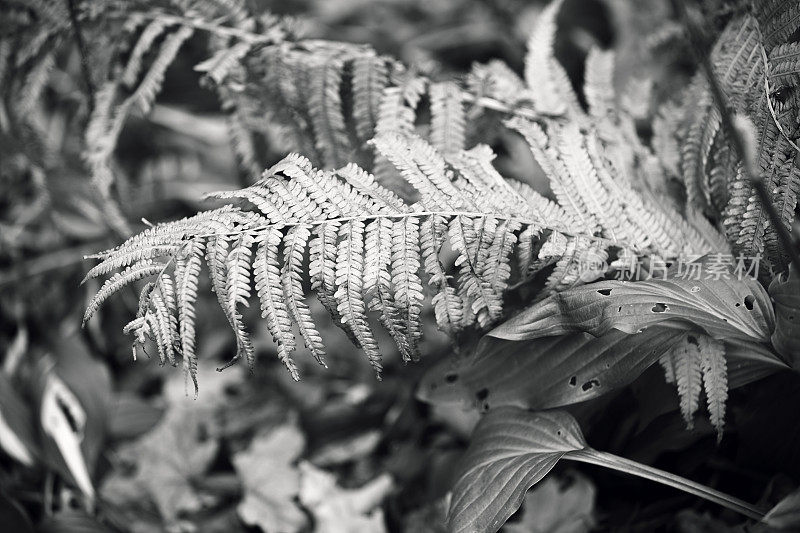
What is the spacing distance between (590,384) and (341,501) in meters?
0.81

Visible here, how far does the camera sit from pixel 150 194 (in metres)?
2.51

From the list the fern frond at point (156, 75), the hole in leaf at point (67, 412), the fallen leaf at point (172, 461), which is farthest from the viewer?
the hole in leaf at point (67, 412)

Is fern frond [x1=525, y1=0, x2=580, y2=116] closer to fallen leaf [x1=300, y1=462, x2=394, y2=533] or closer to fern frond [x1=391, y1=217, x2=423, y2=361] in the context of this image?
fern frond [x1=391, y1=217, x2=423, y2=361]

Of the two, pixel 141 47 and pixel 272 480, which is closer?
pixel 141 47

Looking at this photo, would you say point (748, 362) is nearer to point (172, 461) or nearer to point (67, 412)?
point (172, 461)

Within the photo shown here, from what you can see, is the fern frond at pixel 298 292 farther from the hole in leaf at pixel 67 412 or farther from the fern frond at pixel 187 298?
the hole in leaf at pixel 67 412

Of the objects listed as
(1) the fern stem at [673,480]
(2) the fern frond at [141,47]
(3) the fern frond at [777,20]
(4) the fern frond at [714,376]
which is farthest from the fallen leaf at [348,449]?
(3) the fern frond at [777,20]

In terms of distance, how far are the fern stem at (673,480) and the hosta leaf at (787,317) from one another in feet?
0.88

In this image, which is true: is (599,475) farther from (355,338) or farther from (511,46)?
→ (511,46)

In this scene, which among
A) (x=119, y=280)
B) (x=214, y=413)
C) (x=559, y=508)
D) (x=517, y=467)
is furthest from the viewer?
(x=214, y=413)

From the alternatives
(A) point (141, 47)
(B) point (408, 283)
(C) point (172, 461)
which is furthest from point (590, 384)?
(A) point (141, 47)

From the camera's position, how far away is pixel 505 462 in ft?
4.13

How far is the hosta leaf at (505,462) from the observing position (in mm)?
1181

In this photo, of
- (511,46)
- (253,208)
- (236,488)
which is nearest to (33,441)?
(236,488)
